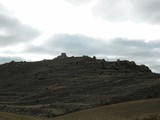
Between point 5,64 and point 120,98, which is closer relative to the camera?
point 120,98

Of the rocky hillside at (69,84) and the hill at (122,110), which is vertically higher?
the rocky hillside at (69,84)

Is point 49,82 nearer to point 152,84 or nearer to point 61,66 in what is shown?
point 61,66

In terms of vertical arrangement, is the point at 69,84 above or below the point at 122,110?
above

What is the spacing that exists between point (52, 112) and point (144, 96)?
9.18 meters

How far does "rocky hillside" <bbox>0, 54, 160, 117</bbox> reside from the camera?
37.4 metres

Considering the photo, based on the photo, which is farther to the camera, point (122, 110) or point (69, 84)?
point (69, 84)

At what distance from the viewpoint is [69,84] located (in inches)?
1881

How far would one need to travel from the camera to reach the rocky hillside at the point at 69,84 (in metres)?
37.4

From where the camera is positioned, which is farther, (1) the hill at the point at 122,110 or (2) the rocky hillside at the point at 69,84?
(2) the rocky hillside at the point at 69,84

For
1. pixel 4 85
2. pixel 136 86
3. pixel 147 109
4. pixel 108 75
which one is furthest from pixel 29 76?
pixel 147 109

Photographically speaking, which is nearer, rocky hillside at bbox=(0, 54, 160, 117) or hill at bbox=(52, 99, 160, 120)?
hill at bbox=(52, 99, 160, 120)

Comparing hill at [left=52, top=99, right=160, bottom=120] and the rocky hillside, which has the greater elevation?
the rocky hillside

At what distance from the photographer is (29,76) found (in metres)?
56.3

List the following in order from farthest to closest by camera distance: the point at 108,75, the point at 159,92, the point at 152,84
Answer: the point at 108,75 < the point at 152,84 < the point at 159,92
